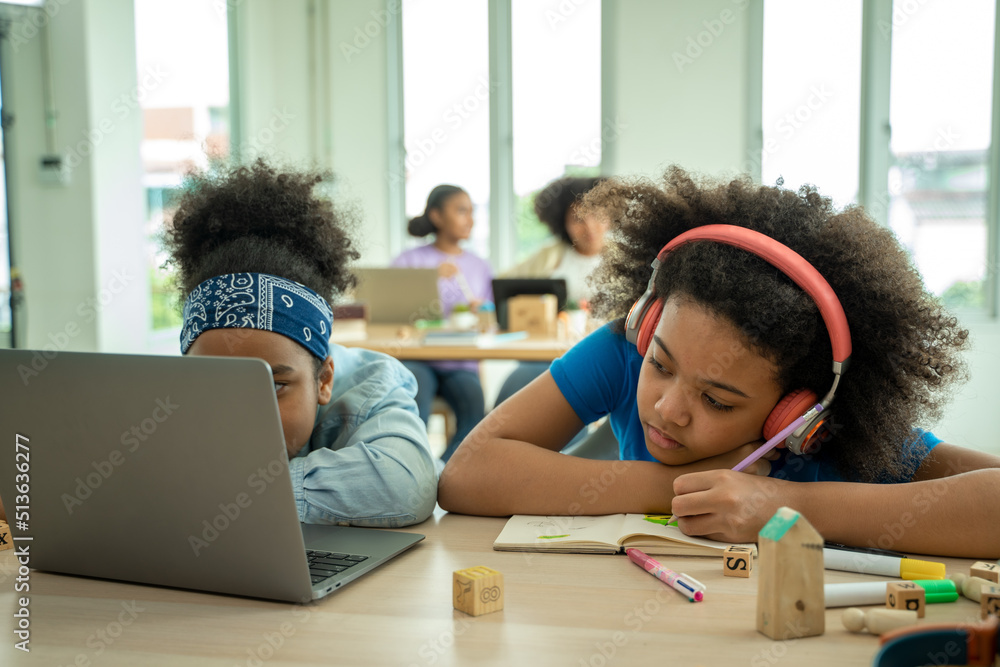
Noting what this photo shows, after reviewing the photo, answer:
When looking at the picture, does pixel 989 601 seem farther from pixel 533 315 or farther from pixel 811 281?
pixel 533 315

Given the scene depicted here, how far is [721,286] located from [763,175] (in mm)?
4303

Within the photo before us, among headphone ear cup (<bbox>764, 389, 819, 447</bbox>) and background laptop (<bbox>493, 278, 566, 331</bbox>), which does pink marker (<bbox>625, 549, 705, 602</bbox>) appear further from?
background laptop (<bbox>493, 278, 566, 331</bbox>)

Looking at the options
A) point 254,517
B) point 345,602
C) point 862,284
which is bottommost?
point 345,602

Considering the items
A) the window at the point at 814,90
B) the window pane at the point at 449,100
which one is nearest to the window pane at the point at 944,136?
the window at the point at 814,90

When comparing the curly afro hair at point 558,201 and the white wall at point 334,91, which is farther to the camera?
the white wall at point 334,91

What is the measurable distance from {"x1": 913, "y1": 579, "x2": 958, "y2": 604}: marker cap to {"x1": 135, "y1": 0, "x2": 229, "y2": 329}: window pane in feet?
12.1

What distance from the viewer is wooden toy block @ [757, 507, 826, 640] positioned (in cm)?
69

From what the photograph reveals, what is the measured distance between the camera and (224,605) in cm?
80

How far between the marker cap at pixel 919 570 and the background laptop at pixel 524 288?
8.72 ft

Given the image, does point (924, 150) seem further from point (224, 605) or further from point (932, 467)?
point (224, 605)

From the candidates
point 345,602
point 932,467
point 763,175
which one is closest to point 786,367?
point 932,467

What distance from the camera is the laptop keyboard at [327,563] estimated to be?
856mm

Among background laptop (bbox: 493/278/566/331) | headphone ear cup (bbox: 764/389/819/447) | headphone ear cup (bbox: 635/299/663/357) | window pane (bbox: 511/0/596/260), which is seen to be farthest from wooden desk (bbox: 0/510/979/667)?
window pane (bbox: 511/0/596/260)

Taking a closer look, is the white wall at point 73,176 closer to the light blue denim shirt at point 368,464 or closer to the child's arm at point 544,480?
the light blue denim shirt at point 368,464
